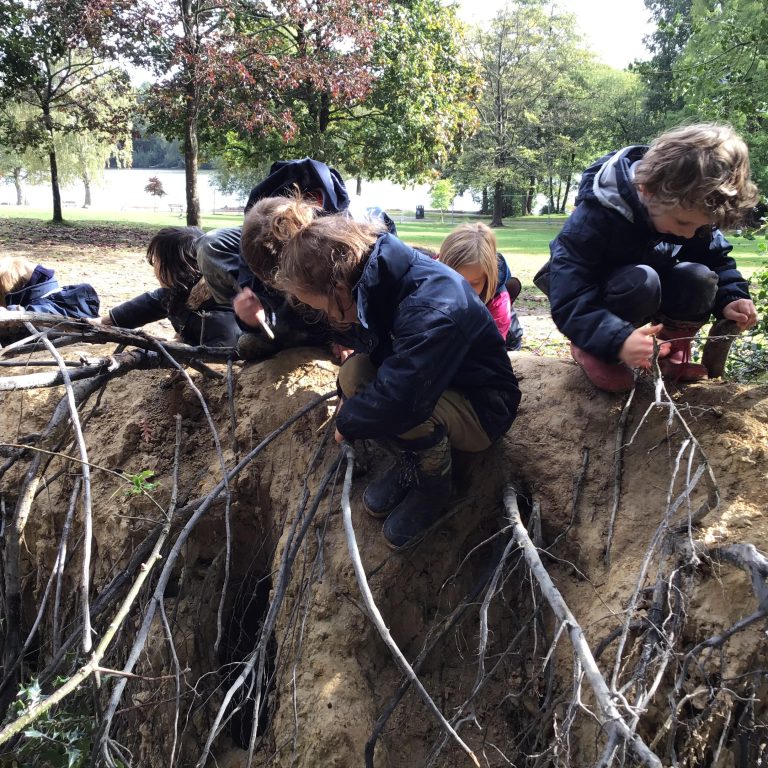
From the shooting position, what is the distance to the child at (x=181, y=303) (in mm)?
3490

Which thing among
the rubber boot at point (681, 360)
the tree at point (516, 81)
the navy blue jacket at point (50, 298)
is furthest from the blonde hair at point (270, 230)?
the tree at point (516, 81)

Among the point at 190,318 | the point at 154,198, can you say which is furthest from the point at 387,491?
the point at 154,198

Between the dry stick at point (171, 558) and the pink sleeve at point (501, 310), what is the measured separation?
1.19m

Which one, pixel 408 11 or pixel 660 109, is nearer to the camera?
pixel 408 11

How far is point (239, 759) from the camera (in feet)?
8.10

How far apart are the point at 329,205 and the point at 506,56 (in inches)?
1489

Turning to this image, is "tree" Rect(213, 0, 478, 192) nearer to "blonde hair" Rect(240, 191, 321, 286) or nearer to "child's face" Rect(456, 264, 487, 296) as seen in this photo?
"child's face" Rect(456, 264, 487, 296)

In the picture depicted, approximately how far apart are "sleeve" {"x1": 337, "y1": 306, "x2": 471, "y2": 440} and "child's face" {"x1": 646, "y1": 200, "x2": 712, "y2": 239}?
0.82m

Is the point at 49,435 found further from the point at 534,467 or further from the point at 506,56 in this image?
the point at 506,56

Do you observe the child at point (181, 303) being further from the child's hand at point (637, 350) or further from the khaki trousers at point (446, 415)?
the child's hand at point (637, 350)

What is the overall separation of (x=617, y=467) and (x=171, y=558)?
162cm

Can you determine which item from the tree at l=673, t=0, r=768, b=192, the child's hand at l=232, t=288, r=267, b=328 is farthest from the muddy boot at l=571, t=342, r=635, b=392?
the tree at l=673, t=0, r=768, b=192

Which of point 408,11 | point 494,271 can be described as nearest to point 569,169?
point 408,11

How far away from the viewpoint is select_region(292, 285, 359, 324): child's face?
7.00 feet
